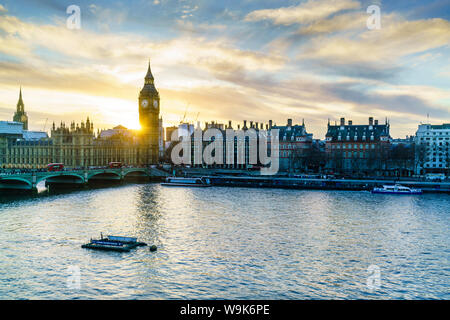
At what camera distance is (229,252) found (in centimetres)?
3422

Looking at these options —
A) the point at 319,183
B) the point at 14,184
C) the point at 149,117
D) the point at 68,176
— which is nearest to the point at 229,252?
the point at 319,183

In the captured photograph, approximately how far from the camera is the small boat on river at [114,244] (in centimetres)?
3459

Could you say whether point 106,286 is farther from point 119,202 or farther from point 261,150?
point 261,150

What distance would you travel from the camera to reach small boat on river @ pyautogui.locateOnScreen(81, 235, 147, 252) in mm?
34594

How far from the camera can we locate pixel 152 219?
48.6 m

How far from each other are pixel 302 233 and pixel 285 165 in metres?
82.1

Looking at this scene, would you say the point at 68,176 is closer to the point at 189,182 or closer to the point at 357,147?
the point at 189,182

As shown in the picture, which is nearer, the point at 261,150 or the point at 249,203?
the point at 249,203

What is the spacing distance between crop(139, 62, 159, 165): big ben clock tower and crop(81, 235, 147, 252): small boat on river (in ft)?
388

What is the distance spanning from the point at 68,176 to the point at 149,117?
236ft

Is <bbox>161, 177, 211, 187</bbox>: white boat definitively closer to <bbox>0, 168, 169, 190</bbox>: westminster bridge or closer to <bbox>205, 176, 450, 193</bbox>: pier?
<bbox>205, 176, 450, 193</bbox>: pier

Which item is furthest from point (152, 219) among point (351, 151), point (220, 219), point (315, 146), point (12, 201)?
point (315, 146)

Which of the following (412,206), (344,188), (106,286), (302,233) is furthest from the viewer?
(344,188)

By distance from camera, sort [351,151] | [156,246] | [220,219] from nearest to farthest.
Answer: [156,246], [220,219], [351,151]
